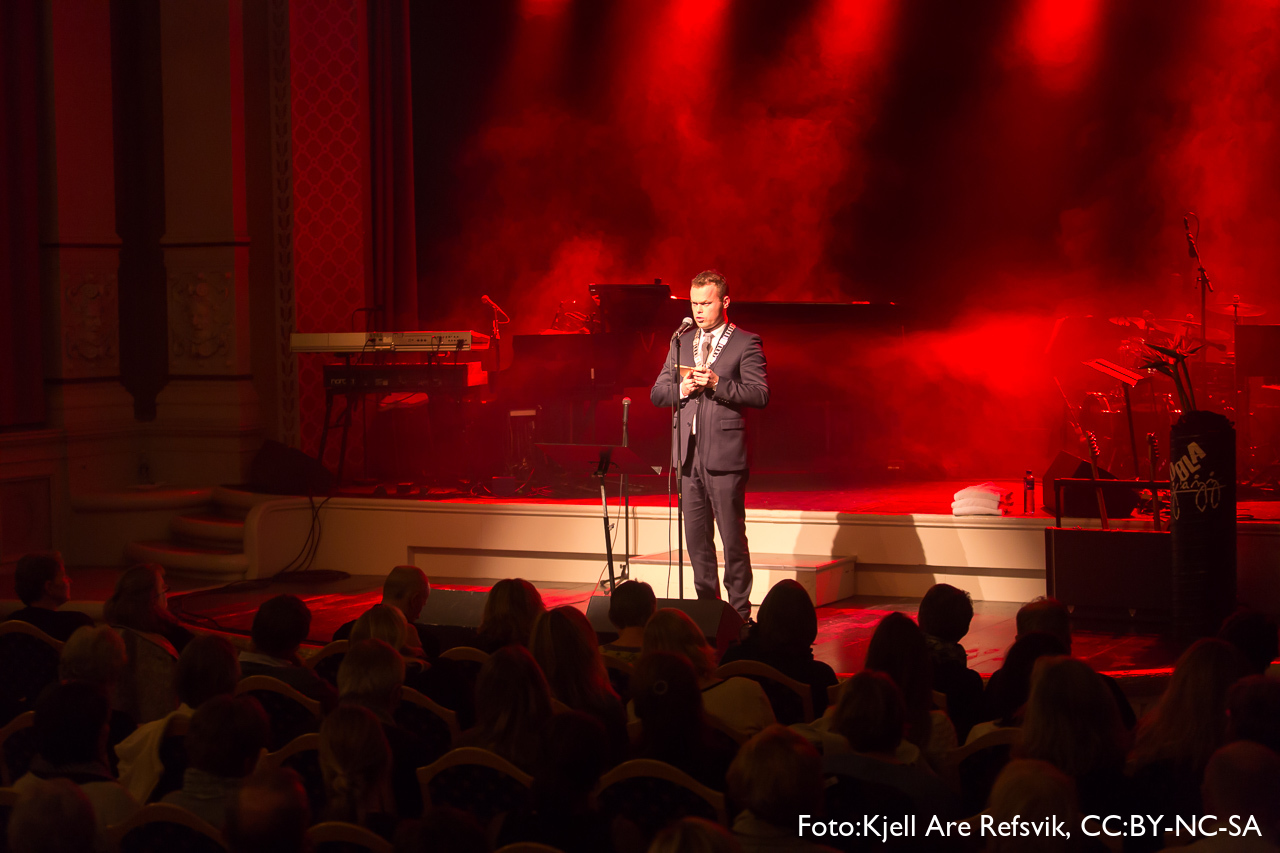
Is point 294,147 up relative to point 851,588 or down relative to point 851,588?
up

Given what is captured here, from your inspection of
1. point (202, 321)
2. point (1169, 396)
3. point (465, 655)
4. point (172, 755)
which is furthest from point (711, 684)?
point (202, 321)

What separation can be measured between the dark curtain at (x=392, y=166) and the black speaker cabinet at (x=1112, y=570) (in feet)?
18.5

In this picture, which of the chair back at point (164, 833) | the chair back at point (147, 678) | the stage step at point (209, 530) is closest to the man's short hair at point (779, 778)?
the chair back at point (164, 833)

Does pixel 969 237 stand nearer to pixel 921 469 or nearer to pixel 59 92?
pixel 921 469

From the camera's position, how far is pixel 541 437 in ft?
29.1

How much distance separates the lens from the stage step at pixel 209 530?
812 cm

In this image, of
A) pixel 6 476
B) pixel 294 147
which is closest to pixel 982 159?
pixel 294 147

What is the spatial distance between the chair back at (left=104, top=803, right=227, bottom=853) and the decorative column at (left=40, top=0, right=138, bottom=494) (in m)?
6.83

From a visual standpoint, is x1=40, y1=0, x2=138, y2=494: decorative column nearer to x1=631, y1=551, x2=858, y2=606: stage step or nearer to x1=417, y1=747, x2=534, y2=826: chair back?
x1=631, y1=551, x2=858, y2=606: stage step

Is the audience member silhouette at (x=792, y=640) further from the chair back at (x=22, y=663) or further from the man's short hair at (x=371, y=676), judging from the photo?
the chair back at (x=22, y=663)

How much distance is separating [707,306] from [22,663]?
3062 mm

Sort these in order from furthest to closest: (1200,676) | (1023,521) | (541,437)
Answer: (541,437) < (1023,521) < (1200,676)

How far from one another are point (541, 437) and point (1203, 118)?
18.9 feet

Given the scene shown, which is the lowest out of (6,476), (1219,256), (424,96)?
(6,476)
